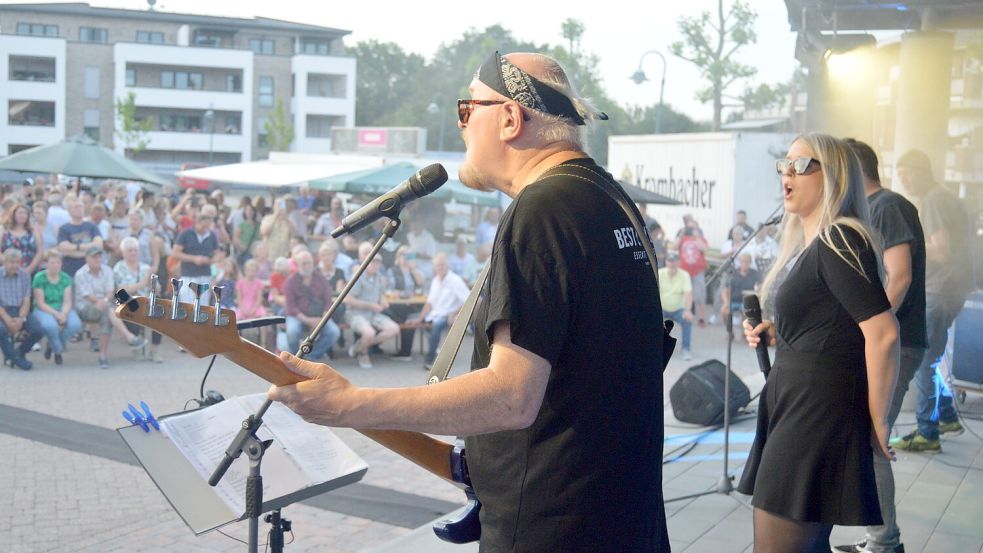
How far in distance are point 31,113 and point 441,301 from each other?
67338 mm

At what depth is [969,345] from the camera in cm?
844

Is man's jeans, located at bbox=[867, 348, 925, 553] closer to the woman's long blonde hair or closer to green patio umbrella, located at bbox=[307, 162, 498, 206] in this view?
the woman's long blonde hair

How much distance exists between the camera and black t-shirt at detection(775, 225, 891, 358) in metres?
3.29

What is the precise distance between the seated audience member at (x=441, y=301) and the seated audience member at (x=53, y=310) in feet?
13.5

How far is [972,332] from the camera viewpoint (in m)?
8.42

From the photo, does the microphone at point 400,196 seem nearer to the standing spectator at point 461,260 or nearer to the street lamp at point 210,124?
the standing spectator at point 461,260

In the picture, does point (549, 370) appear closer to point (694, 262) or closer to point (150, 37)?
point (694, 262)

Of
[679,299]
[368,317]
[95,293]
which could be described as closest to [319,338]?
[368,317]

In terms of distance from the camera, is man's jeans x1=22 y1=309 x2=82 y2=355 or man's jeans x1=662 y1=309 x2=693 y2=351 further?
man's jeans x1=662 y1=309 x2=693 y2=351

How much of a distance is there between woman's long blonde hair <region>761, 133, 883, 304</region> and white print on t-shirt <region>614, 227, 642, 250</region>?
1471 mm

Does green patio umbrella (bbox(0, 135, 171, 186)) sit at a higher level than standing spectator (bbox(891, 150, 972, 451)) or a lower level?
higher

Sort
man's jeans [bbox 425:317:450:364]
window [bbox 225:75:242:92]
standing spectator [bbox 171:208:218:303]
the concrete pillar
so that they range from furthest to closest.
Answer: window [bbox 225:75:242:92] < standing spectator [bbox 171:208:218:303] < man's jeans [bbox 425:317:450:364] < the concrete pillar

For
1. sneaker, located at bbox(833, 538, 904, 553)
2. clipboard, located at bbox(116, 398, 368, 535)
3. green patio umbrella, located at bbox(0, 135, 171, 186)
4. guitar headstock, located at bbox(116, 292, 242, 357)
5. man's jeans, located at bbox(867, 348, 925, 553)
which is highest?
green patio umbrella, located at bbox(0, 135, 171, 186)

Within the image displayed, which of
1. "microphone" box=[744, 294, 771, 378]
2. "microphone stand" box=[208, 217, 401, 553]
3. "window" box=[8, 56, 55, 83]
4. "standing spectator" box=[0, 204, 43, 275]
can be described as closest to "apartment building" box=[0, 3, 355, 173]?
"window" box=[8, 56, 55, 83]
